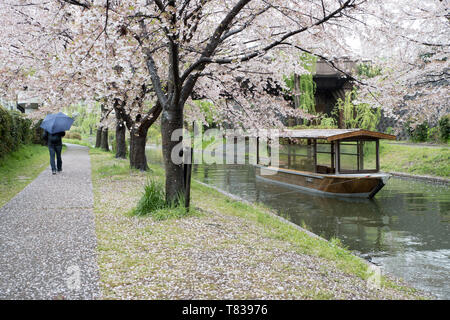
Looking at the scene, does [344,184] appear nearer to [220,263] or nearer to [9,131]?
[220,263]

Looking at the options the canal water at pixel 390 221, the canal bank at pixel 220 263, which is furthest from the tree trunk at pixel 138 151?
the canal bank at pixel 220 263

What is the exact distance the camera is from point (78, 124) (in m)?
52.7

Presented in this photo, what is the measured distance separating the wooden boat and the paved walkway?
26.6 ft

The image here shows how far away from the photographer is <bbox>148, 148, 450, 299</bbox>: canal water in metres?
6.41

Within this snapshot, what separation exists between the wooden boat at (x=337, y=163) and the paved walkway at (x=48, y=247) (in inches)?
319

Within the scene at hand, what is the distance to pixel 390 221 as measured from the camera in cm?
995

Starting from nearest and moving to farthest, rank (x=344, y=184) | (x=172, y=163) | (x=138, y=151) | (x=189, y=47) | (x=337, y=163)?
(x=189, y=47)
(x=172, y=163)
(x=344, y=184)
(x=337, y=163)
(x=138, y=151)

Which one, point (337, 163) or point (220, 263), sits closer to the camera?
point (220, 263)

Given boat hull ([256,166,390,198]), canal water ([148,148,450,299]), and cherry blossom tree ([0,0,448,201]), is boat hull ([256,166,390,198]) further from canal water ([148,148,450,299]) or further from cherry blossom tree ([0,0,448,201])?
cherry blossom tree ([0,0,448,201])

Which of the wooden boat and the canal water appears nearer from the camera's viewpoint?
the canal water

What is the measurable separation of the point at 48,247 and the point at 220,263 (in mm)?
2371

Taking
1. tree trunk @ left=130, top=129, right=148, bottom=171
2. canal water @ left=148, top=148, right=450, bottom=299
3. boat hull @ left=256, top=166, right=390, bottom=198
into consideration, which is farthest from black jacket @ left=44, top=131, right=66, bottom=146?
boat hull @ left=256, top=166, right=390, bottom=198

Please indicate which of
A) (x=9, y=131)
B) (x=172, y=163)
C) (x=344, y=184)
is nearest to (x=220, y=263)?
(x=172, y=163)

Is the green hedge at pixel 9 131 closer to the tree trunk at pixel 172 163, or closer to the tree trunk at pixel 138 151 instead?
the tree trunk at pixel 138 151
